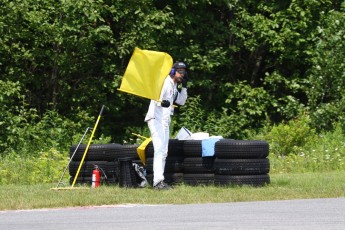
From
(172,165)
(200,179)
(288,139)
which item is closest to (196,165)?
(200,179)

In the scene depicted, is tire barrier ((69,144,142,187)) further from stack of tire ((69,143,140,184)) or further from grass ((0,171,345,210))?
grass ((0,171,345,210))

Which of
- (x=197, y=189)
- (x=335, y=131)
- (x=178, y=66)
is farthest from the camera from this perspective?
(x=335, y=131)

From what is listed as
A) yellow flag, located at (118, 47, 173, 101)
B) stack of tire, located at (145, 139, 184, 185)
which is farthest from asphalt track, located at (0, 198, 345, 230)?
yellow flag, located at (118, 47, 173, 101)

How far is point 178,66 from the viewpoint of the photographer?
1697 centimetres

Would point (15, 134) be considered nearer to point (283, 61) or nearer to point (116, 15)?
point (116, 15)

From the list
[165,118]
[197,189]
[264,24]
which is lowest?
[197,189]

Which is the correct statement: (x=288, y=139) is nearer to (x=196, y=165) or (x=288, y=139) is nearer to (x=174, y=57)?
(x=174, y=57)

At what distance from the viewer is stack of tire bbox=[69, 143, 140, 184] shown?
1734 cm

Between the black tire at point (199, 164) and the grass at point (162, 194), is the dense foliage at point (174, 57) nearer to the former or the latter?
the black tire at point (199, 164)

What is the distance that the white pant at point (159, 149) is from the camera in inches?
645

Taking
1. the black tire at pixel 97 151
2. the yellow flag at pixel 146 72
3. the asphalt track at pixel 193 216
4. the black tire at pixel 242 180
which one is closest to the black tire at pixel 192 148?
the black tire at pixel 242 180

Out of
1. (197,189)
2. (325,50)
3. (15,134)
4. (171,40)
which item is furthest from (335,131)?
(197,189)

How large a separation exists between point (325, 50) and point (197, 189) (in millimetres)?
13445

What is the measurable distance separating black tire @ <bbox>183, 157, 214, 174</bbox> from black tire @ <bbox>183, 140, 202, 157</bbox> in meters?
0.07
